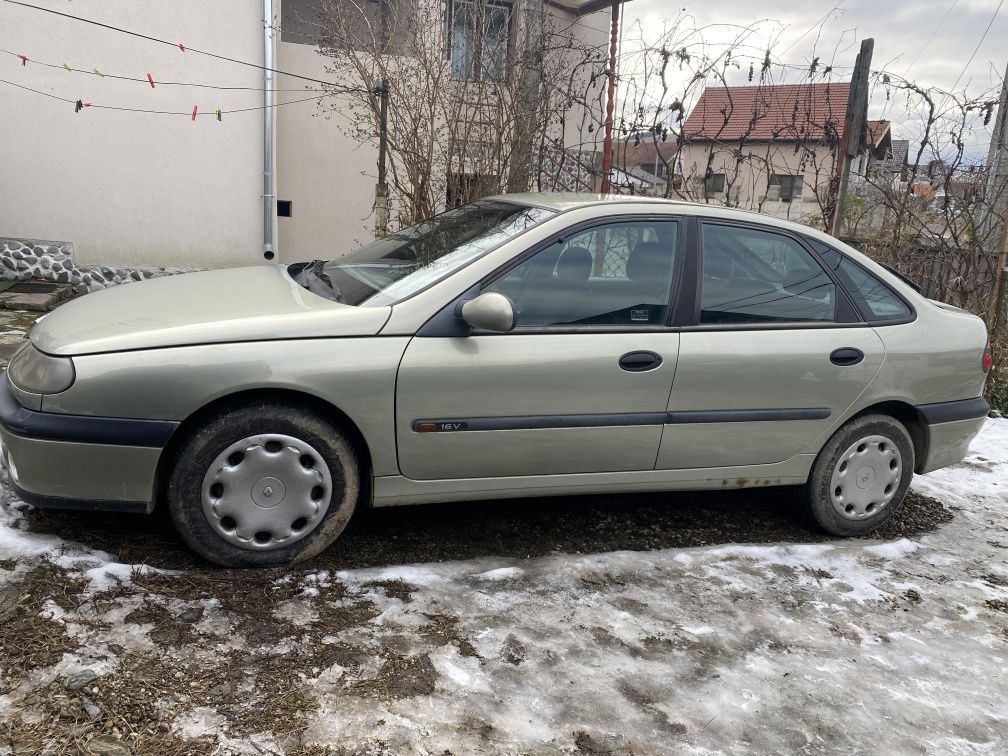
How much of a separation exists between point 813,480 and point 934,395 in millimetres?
774

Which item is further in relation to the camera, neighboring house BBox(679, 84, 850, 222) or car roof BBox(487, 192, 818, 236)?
neighboring house BBox(679, 84, 850, 222)

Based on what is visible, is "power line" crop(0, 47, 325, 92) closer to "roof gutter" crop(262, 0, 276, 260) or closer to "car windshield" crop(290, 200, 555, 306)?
"roof gutter" crop(262, 0, 276, 260)

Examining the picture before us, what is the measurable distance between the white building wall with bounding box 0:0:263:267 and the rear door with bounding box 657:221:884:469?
26.4 ft

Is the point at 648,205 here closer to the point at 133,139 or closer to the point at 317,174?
the point at 133,139

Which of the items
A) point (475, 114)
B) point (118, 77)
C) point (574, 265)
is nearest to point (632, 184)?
point (475, 114)

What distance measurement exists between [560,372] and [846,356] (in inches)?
58.5

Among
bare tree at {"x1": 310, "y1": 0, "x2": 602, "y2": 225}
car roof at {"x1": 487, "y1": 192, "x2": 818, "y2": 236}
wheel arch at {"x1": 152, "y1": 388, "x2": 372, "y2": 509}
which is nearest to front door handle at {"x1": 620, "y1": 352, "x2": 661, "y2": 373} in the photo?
car roof at {"x1": 487, "y1": 192, "x2": 818, "y2": 236}

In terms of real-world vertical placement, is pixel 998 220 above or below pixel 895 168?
below

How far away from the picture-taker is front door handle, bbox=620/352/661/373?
3432 millimetres

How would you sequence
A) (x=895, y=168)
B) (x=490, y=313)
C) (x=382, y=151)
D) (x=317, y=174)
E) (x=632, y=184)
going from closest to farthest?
(x=490, y=313), (x=895, y=168), (x=632, y=184), (x=382, y=151), (x=317, y=174)

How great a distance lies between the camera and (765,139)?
7.91 m

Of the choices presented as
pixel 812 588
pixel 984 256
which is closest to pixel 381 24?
pixel 984 256

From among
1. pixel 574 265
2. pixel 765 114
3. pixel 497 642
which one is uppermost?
pixel 765 114

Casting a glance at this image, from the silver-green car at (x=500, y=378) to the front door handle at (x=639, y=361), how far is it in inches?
0.5
